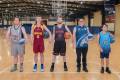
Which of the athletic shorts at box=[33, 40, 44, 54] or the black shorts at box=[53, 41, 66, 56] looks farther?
the black shorts at box=[53, 41, 66, 56]

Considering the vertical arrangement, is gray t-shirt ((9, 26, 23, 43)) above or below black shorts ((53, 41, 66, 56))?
above

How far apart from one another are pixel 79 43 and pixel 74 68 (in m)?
1.41

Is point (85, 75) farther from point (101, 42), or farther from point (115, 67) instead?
point (115, 67)

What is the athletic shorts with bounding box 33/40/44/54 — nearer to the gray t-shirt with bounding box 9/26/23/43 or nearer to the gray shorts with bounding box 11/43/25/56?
the gray shorts with bounding box 11/43/25/56

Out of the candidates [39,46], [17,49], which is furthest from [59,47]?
[17,49]

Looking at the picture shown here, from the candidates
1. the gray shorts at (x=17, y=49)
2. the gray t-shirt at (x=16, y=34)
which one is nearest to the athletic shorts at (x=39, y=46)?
the gray shorts at (x=17, y=49)

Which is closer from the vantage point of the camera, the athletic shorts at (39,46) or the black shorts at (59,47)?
the athletic shorts at (39,46)

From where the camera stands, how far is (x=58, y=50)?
1336 cm

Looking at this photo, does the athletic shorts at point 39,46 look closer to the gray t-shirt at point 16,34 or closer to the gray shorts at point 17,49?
the gray shorts at point 17,49

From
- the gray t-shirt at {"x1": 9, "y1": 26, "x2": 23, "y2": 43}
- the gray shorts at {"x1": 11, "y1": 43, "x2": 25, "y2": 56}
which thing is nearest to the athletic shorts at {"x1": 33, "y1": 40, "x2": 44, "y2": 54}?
the gray shorts at {"x1": 11, "y1": 43, "x2": 25, "y2": 56}

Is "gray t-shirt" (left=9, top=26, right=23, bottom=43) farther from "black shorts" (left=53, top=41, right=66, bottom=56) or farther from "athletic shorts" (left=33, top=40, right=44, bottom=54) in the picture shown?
"black shorts" (left=53, top=41, right=66, bottom=56)

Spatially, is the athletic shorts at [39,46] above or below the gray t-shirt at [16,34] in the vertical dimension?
below

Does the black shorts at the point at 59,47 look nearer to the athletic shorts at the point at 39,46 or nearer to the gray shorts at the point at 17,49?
the athletic shorts at the point at 39,46

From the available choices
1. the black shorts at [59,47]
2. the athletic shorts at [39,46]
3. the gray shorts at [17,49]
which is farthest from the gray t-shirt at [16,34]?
the black shorts at [59,47]
